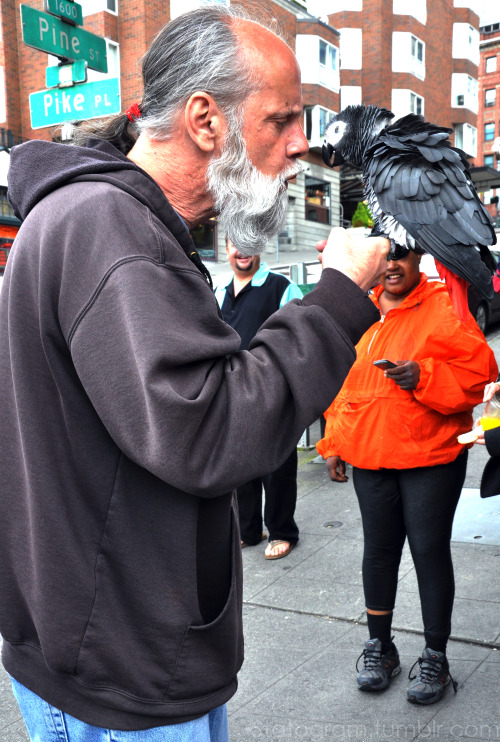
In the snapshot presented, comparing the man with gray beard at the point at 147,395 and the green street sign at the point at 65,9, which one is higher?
the green street sign at the point at 65,9

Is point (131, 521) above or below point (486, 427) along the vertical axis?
above

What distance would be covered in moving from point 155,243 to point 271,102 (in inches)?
16.8

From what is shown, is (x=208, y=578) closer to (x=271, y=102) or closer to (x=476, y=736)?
(x=271, y=102)

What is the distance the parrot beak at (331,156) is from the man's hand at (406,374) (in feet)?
2.87

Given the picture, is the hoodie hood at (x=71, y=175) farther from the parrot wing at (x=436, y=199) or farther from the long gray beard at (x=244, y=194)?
the parrot wing at (x=436, y=199)

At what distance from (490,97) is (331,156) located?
68438 millimetres

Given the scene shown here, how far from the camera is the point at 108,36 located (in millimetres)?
19594

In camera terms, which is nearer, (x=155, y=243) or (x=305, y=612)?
(x=155, y=243)

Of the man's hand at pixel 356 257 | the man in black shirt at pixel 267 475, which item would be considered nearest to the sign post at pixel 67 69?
the man in black shirt at pixel 267 475

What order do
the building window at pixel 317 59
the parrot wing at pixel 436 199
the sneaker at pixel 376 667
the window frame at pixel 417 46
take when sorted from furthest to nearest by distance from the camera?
the window frame at pixel 417 46, the building window at pixel 317 59, the sneaker at pixel 376 667, the parrot wing at pixel 436 199

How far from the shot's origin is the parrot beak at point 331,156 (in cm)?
283

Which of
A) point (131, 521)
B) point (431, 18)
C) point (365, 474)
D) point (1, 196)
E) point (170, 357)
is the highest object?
point (431, 18)

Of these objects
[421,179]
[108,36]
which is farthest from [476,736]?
[108,36]

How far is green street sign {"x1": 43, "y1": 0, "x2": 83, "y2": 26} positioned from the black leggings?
4830mm
